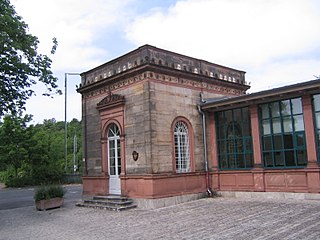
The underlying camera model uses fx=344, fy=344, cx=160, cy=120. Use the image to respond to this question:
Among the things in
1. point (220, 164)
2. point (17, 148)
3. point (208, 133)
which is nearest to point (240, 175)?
point (220, 164)

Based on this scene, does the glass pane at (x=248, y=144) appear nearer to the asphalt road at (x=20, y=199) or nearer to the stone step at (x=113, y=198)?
the stone step at (x=113, y=198)

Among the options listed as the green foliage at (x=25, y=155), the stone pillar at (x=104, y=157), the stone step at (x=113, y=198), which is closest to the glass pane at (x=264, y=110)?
the stone step at (x=113, y=198)

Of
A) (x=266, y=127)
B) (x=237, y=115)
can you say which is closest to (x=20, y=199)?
(x=237, y=115)

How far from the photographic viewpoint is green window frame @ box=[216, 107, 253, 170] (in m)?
13.9

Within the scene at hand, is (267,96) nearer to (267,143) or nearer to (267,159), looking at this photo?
(267,143)

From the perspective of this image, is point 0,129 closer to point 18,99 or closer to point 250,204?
point 18,99

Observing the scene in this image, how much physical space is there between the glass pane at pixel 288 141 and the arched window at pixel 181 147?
149 inches

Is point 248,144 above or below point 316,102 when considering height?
→ below

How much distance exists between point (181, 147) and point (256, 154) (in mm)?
2950

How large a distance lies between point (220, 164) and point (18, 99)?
8503mm

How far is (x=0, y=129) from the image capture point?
104 feet

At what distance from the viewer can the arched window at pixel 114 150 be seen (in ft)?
46.6

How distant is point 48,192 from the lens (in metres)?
14.1

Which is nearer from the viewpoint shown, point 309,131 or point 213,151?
point 309,131
